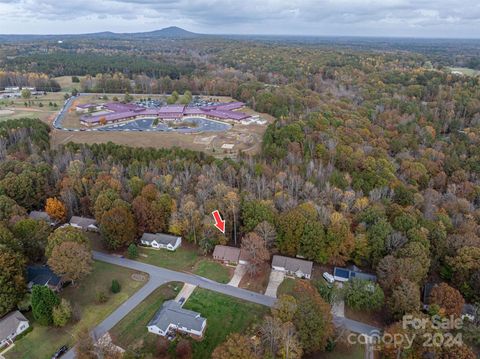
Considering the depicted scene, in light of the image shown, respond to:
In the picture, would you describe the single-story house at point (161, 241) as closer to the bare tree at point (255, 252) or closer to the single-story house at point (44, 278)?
the bare tree at point (255, 252)

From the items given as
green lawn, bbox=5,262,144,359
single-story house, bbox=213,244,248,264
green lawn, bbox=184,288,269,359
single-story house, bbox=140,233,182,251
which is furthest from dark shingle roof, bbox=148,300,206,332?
single-story house, bbox=140,233,182,251

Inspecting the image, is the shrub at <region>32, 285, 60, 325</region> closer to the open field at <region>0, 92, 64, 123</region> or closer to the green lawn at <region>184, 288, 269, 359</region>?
the green lawn at <region>184, 288, 269, 359</region>

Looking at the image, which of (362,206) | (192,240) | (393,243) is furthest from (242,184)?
(393,243)

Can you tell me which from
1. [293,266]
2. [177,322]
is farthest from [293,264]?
[177,322]

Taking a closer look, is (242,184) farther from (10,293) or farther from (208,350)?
(10,293)

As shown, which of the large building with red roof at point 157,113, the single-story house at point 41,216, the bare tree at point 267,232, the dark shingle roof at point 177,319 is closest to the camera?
the dark shingle roof at point 177,319

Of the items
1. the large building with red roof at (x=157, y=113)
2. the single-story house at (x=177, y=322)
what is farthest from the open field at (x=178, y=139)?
the single-story house at (x=177, y=322)

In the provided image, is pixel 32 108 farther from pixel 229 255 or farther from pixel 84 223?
pixel 229 255
